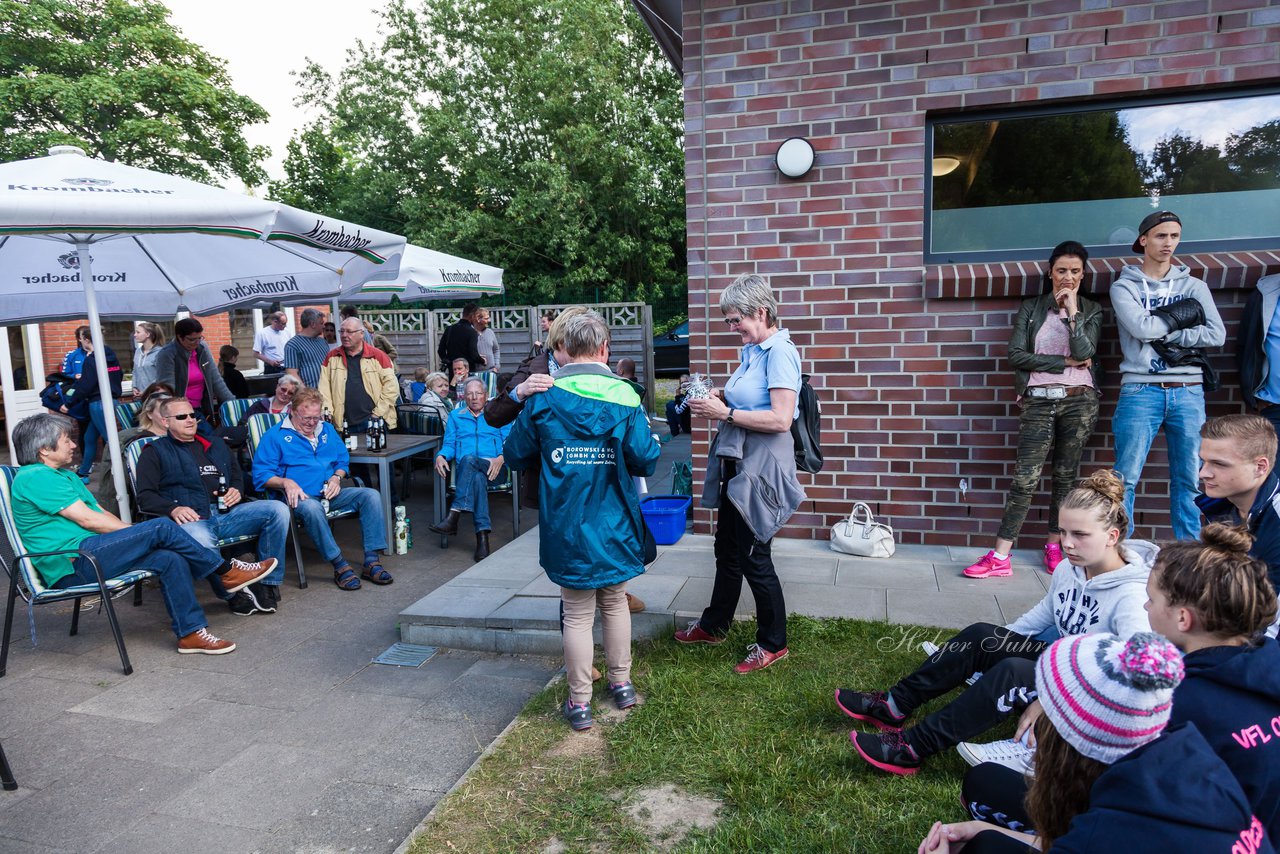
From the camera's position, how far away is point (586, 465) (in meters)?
3.20

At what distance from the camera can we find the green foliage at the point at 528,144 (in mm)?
18516

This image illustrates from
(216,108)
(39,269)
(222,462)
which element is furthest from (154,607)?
(216,108)

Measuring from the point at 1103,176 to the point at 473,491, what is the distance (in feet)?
15.6

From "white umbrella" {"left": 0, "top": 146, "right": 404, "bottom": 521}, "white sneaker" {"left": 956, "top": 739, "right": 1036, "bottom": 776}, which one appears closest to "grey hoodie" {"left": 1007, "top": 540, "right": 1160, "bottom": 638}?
"white sneaker" {"left": 956, "top": 739, "right": 1036, "bottom": 776}

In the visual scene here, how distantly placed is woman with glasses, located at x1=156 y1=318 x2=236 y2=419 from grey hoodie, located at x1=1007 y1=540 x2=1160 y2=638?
6.94 metres

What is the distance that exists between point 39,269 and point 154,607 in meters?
2.68

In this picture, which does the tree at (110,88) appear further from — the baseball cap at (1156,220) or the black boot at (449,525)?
the baseball cap at (1156,220)

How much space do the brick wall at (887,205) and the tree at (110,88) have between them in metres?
16.3

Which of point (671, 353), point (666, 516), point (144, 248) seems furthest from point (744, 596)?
point (671, 353)

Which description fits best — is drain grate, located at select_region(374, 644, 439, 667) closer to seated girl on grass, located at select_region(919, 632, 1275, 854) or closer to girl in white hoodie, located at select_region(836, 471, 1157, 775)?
girl in white hoodie, located at select_region(836, 471, 1157, 775)


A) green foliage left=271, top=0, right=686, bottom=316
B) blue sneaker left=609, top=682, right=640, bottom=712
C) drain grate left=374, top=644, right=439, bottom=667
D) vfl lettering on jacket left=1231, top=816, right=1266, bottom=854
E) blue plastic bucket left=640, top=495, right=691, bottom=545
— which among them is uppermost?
green foliage left=271, top=0, right=686, bottom=316

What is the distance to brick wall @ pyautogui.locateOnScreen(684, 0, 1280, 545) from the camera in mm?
4699

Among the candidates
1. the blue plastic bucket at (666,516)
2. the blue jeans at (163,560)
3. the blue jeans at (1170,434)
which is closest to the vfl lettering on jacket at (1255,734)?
the blue jeans at (1170,434)

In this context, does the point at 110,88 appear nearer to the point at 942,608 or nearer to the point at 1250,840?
the point at 942,608
